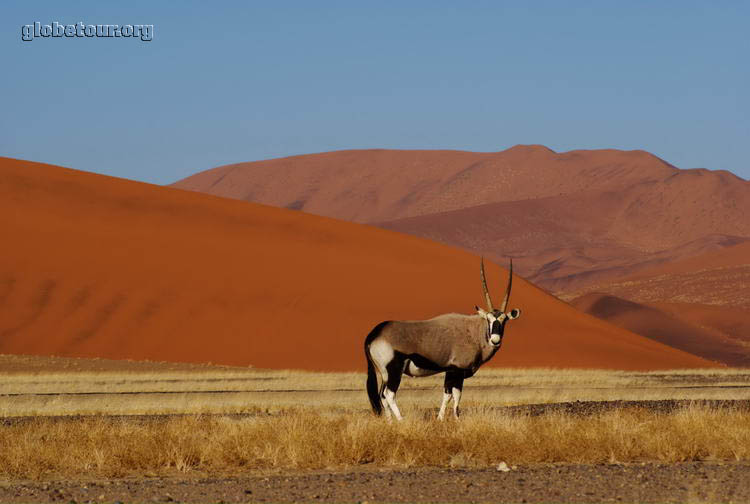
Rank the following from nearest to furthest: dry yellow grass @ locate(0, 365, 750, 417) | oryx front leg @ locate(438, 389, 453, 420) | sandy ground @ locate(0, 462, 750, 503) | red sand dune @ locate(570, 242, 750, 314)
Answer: sandy ground @ locate(0, 462, 750, 503), oryx front leg @ locate(438, 389, 453, 420), dry yellow grass @ locate(0, 365, 750, 417), red sand dune @ locate(570, 242, 750, 314)

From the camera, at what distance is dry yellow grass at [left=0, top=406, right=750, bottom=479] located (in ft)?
40.2

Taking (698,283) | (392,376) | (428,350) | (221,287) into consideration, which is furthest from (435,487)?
(698,283)

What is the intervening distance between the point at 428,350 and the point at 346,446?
3.81m

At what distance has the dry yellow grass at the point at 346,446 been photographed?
12258 millimetres

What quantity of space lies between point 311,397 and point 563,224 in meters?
170

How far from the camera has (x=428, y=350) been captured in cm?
1627

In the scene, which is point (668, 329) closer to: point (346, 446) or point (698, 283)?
point (698, 283)

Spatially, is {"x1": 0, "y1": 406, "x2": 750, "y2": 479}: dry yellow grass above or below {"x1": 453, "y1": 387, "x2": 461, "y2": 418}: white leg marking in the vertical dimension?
below

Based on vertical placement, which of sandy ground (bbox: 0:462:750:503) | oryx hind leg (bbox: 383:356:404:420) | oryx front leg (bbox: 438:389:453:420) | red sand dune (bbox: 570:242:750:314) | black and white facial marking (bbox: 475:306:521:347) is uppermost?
red sand dune (bbox: 570:242:750:314)

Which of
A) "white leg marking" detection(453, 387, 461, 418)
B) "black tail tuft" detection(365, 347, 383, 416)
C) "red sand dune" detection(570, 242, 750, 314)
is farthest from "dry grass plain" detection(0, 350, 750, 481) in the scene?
"red sand dune" detection(570, 242, 750, 314)

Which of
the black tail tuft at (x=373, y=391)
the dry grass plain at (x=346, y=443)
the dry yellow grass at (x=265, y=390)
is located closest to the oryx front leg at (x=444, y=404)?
the dry grass plain at (x=346, y=443)

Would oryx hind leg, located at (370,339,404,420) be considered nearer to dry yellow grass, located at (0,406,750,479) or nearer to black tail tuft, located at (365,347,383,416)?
black tail tuft, located at (365,347,383,416)

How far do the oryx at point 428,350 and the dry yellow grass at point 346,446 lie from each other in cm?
189

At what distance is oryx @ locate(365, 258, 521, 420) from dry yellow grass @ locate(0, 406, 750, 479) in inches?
74.5
